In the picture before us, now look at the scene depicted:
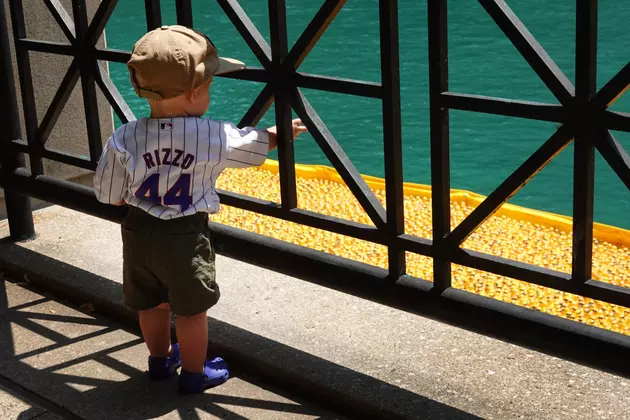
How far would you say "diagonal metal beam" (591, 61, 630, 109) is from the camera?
2354 millimetres

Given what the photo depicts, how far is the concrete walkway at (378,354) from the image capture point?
3.03m

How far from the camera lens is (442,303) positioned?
2.96 meters

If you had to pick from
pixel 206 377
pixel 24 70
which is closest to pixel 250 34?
pixel 206 377

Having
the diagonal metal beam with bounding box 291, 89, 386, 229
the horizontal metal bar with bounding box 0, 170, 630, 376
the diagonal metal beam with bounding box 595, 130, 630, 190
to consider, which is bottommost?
the horizontal metal bar with bounding box 0, 170, 630, 376

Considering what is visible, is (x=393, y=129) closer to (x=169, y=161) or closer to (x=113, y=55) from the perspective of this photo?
(x=169, y=161)

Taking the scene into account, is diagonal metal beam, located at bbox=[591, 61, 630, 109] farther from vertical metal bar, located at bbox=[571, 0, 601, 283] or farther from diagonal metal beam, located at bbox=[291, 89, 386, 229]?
diagonal metal beam, located at bbox=[291, 89, 386, 229]

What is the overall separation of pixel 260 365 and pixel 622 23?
13337 mm

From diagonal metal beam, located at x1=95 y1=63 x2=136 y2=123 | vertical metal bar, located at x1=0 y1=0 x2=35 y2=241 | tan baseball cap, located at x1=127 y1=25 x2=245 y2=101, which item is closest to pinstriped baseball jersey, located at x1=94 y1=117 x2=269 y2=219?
tan baseball cap, located at x1=127 y1=25 x2=245 y2=101

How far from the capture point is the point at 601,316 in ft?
14.9

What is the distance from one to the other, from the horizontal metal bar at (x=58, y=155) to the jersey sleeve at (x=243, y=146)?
1.11 m

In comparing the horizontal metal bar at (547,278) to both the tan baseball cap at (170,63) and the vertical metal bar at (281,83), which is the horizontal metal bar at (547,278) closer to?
the vertical metal bar at (281,83)

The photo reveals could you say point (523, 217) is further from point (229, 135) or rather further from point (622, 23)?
point (622, 23)

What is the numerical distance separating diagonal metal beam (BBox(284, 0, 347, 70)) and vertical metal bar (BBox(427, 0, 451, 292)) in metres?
0.31

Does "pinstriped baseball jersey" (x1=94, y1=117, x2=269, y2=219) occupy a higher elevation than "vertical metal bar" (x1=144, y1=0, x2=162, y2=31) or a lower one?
lower
